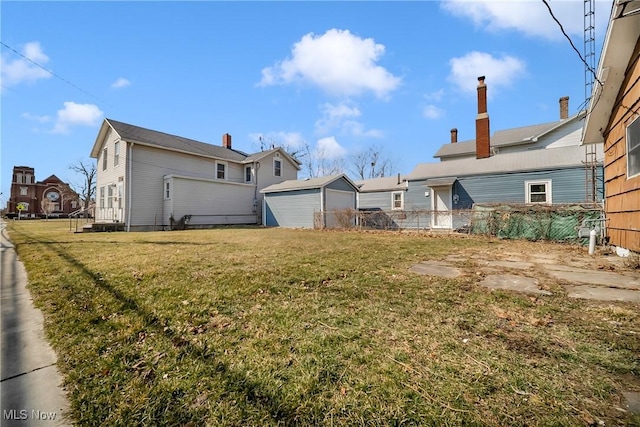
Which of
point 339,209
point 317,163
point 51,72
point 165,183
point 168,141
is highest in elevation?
point 317,163

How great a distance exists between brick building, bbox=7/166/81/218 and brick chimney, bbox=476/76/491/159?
61855 millimetres

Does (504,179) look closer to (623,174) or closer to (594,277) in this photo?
(623,174)

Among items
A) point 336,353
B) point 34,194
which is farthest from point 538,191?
point 34,194

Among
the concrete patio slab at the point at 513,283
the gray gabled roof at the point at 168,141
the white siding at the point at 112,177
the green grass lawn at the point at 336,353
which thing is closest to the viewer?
the green grass lawn at the point at 336,353

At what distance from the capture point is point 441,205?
16.1 meters

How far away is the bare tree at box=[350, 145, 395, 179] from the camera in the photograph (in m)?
42.4

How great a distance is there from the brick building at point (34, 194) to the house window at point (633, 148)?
214 feet

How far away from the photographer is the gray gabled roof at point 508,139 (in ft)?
69.3

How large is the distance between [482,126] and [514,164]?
4.87 metres

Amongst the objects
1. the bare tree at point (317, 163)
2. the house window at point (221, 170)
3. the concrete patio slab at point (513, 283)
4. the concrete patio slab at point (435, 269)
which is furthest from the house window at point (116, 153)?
the bare tree at point (317, 163)

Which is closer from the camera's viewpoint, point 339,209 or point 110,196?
point 110,196

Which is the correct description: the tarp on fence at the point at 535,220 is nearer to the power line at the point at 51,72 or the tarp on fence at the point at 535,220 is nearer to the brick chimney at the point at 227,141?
the power line at the point at 51,72

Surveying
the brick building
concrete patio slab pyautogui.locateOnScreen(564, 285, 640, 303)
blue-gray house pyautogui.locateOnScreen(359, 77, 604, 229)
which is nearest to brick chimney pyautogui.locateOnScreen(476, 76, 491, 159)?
blue-gray house pyautogui.locateOnScreen(359, 77, 604, 229)

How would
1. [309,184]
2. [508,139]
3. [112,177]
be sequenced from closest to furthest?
[112,177] → [309,184] → [508,139]
